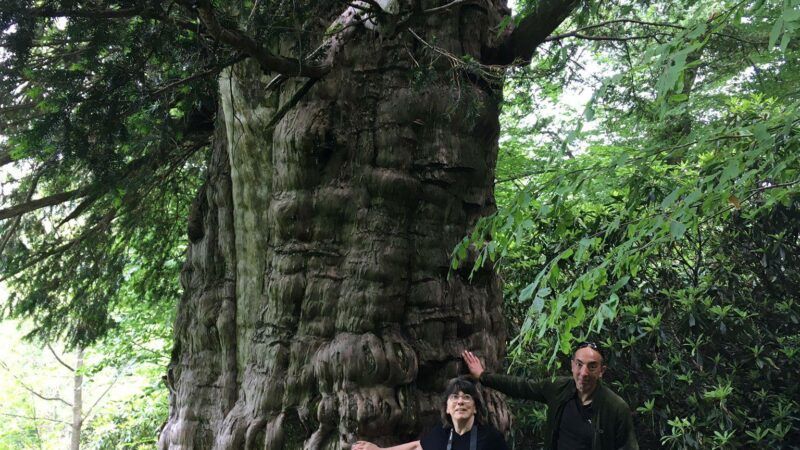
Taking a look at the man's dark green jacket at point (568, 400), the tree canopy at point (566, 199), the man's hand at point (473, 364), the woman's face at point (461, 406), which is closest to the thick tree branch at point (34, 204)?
the tree canopy at point (566, 199)

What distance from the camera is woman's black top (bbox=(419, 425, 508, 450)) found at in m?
3.25

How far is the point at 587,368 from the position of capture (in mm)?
3264

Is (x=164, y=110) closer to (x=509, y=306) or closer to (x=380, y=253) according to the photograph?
(x=380, y=253)

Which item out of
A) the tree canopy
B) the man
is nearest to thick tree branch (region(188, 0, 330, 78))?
the tree canopy

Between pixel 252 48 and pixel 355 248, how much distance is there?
Result: 1336 millimetres

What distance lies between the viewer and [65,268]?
6047 millimetres

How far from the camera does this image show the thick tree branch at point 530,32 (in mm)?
4109

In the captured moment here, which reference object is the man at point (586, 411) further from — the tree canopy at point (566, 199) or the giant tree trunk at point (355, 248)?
the giant tree trunk at point (355, 248)

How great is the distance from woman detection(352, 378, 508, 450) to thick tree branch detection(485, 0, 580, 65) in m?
2.18

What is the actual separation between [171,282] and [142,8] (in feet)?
17.8

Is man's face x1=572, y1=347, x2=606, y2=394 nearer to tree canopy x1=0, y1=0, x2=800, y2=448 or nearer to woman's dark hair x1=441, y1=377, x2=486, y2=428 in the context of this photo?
tree canopy x1=0, y1=0, x2=800, y2=448

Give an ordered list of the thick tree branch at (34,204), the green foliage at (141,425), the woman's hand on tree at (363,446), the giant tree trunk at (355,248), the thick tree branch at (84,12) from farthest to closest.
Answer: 1. the green foliage at (141,425)
2. the thick tree branch at (34,204)
3. the giant tree trunk at (355,248)
4. the woman's hand on tree at (363,446)
5. the thick tree branch at (84,12)

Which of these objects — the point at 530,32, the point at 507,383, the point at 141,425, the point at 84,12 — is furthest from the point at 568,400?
the point at 141,425

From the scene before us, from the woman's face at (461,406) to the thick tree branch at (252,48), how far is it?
2022mm
